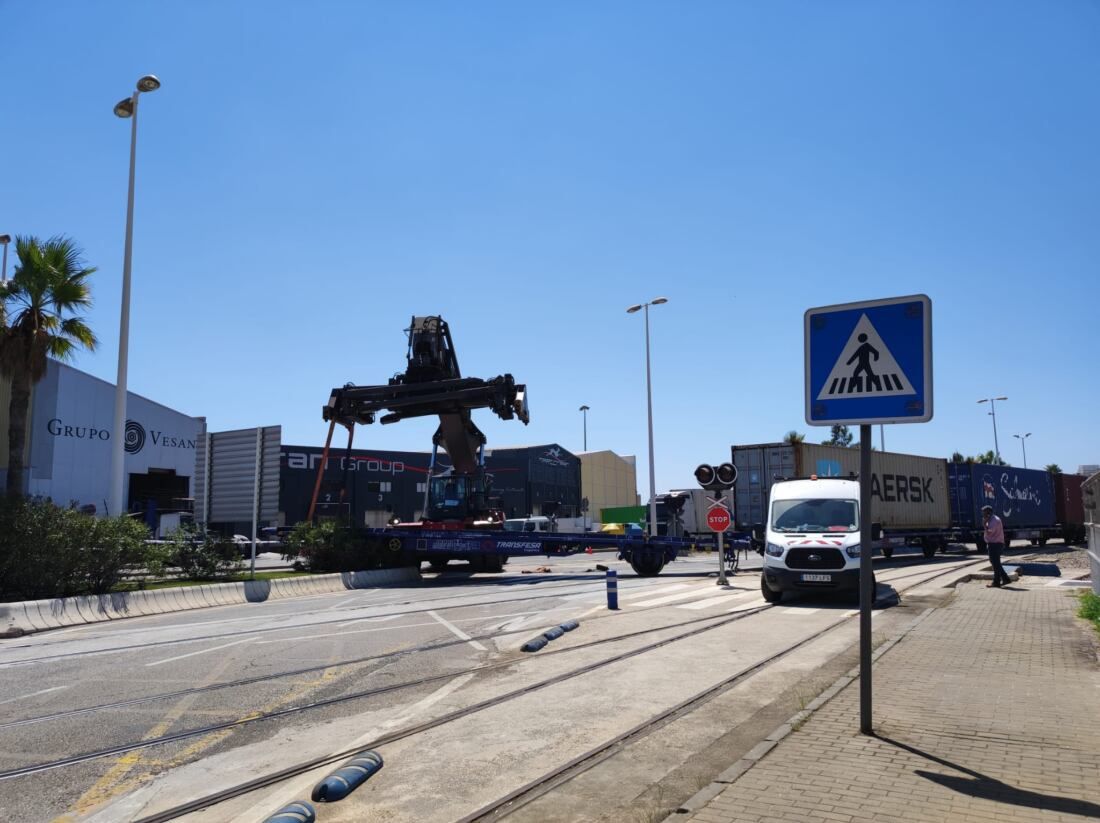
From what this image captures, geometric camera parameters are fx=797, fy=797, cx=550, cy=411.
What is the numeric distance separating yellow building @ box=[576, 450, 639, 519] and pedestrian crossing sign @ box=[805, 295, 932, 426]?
218ft

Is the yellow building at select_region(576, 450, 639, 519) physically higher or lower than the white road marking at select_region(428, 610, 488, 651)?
higher

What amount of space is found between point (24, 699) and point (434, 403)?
1545cm

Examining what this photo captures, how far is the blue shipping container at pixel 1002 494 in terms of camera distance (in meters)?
31.8

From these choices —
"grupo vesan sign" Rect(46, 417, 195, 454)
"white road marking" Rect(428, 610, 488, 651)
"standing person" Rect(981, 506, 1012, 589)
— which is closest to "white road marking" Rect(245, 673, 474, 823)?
"white road marking" Rect(428, 610, 488, 651)

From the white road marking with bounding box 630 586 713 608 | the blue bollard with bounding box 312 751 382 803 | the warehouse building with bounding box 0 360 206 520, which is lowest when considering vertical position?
the white road marking with bounding box 630 586 713 608

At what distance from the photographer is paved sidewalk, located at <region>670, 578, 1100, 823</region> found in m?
4.09

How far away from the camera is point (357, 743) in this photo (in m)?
5.83

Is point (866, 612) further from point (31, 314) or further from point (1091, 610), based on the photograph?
point (31, 314)

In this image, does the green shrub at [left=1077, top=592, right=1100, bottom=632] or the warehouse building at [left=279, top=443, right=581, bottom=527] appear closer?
the green shrub at [left=1077, top=592, right=1100, bottom=632]

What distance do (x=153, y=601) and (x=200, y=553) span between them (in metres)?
3.45

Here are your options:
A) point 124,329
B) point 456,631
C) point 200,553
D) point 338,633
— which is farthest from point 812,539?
point 124,329

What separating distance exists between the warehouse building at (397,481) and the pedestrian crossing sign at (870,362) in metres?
38.1

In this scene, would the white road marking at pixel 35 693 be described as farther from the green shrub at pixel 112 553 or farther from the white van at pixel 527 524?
the white van at pixel 527 524

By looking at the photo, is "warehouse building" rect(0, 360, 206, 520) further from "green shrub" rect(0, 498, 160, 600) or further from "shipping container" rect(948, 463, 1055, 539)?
"shipping container" rect(948, 463, 1055, 539)
